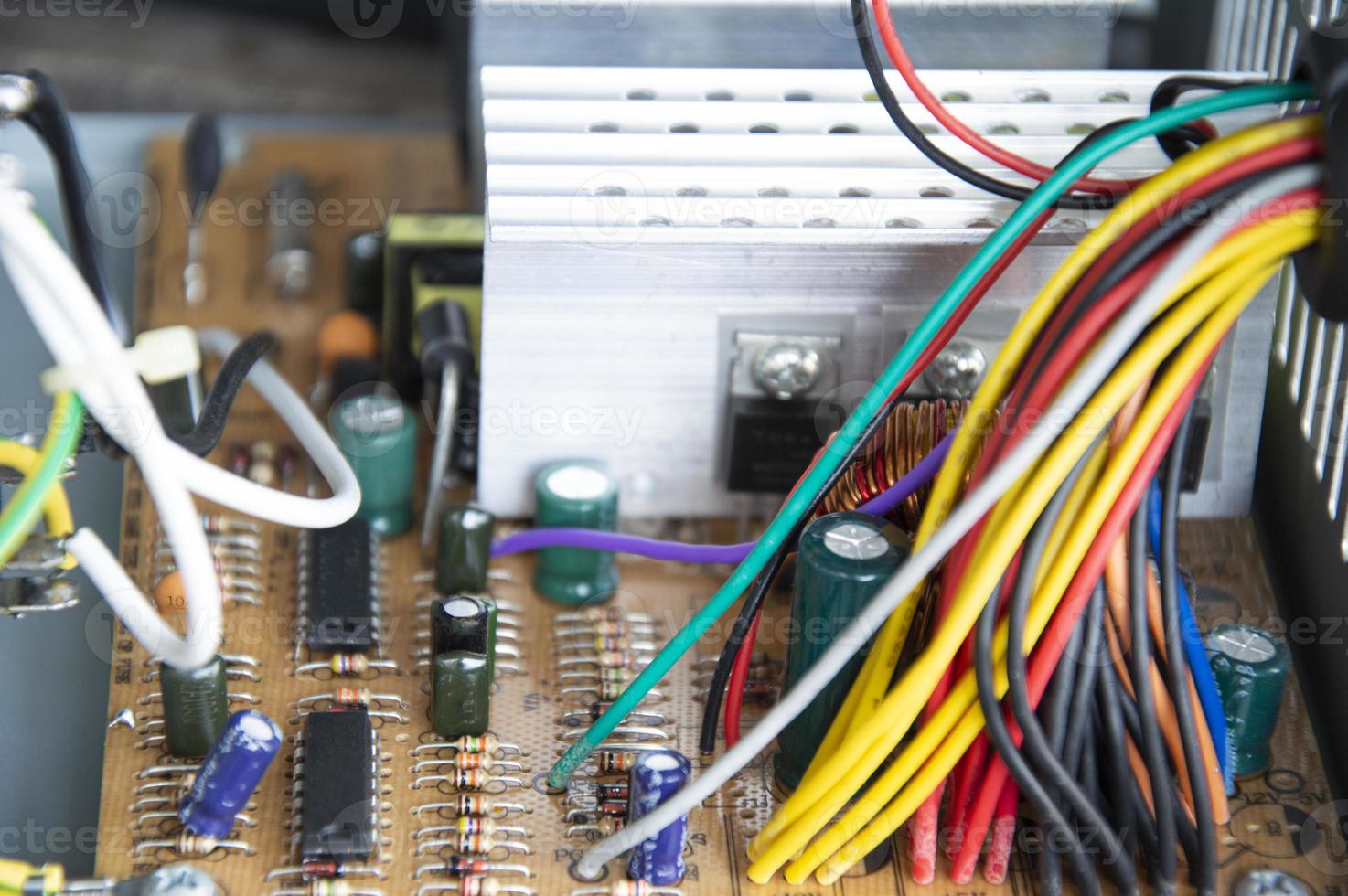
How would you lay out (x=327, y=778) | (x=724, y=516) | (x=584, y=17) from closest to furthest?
(x=327, y=778) < (x=724, y=516) < (x=584, y=17)

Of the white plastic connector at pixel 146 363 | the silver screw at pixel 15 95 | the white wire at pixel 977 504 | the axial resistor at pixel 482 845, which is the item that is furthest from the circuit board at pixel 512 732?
the silver screw at pixel 15 95

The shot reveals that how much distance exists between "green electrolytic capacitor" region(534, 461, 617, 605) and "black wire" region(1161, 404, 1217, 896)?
57cm

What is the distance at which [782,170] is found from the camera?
1.48 metres

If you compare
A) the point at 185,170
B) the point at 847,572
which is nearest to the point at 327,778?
the point at 847,572

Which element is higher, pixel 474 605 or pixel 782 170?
pixel 782 170

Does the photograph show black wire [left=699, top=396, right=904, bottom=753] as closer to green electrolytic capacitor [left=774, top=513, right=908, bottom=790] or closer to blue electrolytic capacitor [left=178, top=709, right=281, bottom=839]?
green electrolytic capacitor [left=774, top=513, right=908, bottom=790]

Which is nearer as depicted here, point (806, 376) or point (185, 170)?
point (806, 376)

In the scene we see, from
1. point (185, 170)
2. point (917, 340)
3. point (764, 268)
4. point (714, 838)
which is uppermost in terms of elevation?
point (185, 170)

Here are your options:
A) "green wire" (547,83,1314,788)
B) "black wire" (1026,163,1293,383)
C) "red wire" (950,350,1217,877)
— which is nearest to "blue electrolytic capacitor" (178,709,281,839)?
"green wire" (547,83,1314,788)

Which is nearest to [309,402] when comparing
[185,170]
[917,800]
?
[185,170]

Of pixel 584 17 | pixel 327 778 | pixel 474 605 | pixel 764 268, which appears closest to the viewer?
pixel 327 778

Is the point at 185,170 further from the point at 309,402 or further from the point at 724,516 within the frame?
the point at 724,516

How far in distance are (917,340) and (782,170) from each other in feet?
0.90

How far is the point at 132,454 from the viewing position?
1149 millimetres
